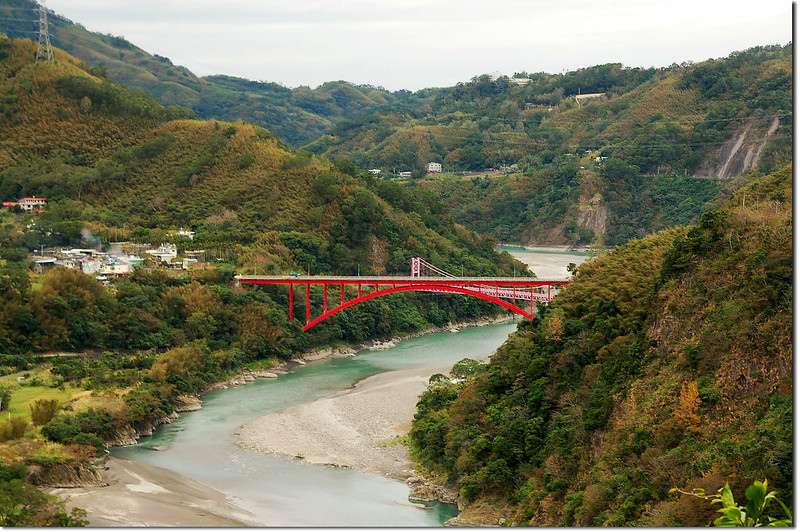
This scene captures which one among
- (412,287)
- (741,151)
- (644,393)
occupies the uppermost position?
(741,151)

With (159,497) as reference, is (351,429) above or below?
above

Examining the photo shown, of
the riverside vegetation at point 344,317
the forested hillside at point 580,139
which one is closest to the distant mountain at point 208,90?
the forested hillside at point 580,139

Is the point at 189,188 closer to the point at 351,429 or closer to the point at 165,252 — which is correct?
the point at 165,252

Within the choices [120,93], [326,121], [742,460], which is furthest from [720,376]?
[326,121]

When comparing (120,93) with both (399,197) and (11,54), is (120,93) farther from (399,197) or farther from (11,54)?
(399,197)

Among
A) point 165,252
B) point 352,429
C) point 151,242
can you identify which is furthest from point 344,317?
point 352,429

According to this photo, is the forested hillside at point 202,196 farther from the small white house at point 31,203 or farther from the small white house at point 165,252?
the small white house at point 165,252

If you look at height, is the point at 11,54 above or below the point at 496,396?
above

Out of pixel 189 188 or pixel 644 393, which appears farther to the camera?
pixel 189 188
